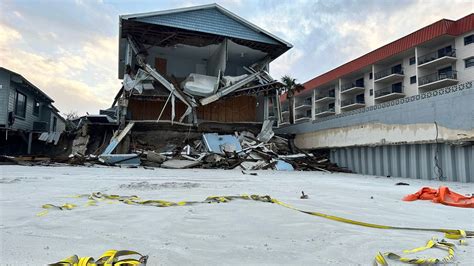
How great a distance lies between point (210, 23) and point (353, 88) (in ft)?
99.4

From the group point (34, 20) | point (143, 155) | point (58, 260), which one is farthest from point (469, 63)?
point (58, 260)

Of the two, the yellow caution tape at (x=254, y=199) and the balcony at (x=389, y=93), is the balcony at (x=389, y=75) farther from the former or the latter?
the yellow caution tape at (x=254, y=199)

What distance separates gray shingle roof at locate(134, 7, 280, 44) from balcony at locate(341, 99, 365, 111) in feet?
92.7

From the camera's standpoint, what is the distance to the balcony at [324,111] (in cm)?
4800

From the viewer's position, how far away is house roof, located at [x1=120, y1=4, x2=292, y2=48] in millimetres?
16650

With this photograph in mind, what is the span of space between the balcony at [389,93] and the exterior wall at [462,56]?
6.67 metres

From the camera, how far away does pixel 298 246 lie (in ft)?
7.02

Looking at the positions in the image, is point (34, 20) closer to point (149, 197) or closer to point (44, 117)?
point (149, 197)

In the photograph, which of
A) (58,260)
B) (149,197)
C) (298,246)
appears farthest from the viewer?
(149,197)

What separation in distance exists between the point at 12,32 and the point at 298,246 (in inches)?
386

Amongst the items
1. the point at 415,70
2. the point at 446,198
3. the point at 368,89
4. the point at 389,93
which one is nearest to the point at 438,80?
the point at 415,70

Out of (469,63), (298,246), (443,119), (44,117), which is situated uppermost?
(469,63)

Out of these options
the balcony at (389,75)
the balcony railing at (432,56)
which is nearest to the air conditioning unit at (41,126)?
the balcony at (389,75)

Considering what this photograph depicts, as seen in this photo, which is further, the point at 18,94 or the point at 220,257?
the point at 18,94
